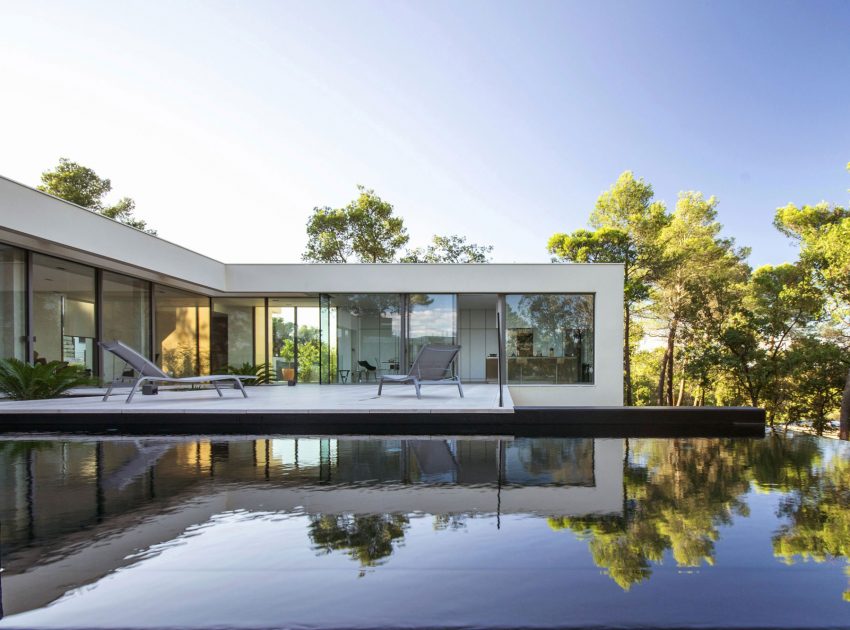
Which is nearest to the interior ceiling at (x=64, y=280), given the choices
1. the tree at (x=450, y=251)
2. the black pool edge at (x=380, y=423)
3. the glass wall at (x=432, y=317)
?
the black pool edge at (x=380, y=423)

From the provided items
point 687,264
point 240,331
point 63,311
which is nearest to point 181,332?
point 240,331

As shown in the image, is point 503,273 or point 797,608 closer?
point 797,608

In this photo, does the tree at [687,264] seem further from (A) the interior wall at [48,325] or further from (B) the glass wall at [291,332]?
(A) the interior wall at [48,325]

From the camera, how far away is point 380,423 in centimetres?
614

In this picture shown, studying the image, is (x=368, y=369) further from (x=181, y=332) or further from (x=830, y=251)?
(x=830, y=251)

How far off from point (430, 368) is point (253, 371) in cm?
831

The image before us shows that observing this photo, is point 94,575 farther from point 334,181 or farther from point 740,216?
point 740,216

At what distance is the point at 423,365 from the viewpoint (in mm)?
8180

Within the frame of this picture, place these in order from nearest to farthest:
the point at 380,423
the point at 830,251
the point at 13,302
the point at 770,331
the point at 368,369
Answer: the point at 380,423 < the point at 13,302 < the point at 368,369 < the point at 830,251 < the point at 770,331

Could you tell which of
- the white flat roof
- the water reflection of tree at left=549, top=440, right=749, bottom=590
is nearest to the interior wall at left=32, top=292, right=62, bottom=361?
the white flat roof

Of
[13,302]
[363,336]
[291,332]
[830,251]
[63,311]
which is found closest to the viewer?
[13,302]

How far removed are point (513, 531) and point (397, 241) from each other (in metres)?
26.0

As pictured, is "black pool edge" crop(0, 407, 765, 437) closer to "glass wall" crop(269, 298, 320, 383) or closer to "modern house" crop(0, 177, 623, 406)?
"modern house" crop(0, 177, 623, 406)

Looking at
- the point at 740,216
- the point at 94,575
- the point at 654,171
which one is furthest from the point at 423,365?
the point at 740,216
